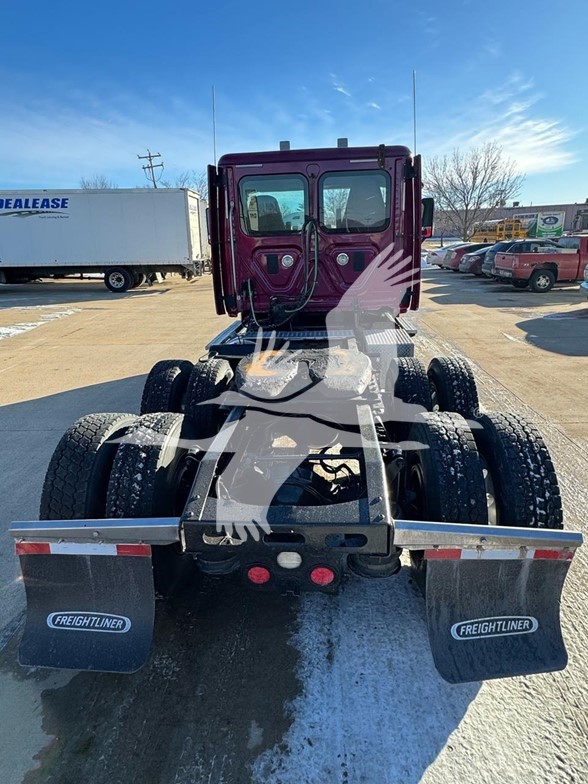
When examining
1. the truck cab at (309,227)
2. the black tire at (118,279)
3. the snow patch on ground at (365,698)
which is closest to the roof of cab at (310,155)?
the truck cab at (309,227)

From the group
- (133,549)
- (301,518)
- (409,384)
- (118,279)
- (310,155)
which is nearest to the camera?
(301,518)

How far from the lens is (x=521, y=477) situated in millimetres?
2352

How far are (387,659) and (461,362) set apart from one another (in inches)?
104

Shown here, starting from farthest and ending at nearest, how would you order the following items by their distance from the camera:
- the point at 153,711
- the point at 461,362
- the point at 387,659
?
the point at 461,362 → the point at 387,659 → the point at 153,711

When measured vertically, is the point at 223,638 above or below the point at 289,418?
below

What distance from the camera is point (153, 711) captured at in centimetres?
213

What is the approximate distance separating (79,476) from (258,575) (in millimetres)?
971

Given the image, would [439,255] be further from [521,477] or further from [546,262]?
[521,477]

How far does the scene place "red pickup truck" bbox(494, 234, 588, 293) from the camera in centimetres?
1659

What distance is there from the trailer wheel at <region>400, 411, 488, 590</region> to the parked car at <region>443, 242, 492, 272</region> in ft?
77.1

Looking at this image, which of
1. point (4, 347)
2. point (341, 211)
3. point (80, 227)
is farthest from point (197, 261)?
point (341, 211)

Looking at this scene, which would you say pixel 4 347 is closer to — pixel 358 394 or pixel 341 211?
pixel 341 211

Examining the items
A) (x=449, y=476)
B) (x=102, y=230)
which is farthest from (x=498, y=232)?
(x=449, y=476)

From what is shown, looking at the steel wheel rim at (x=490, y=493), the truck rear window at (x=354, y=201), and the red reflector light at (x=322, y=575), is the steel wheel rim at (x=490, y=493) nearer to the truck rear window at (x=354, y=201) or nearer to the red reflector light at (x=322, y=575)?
the red reflector light at (x=322, y=575)
